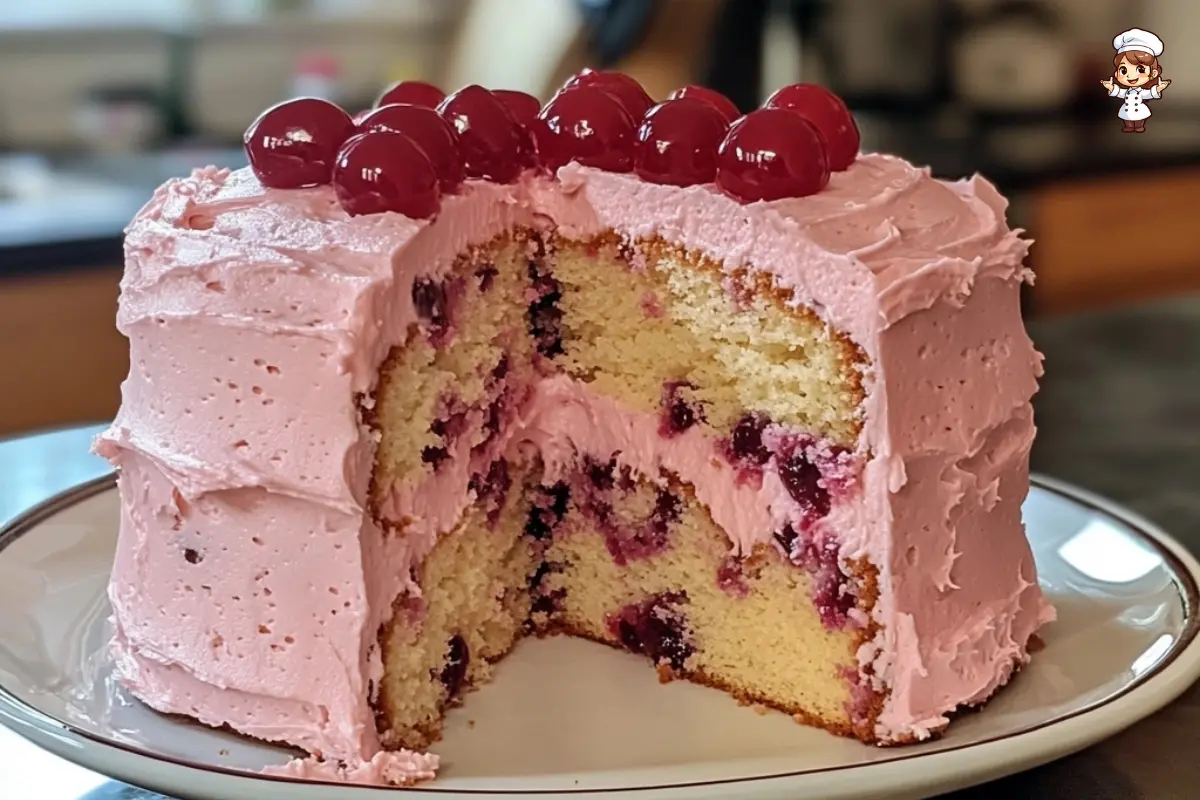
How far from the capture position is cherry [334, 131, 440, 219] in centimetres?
140

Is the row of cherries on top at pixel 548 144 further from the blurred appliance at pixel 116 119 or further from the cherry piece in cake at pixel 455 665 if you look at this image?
the blurred appliance at pixel 116 119

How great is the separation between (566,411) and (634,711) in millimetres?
400

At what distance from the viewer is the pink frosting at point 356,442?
4.35 feet

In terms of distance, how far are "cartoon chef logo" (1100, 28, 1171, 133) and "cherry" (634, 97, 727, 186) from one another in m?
0.44

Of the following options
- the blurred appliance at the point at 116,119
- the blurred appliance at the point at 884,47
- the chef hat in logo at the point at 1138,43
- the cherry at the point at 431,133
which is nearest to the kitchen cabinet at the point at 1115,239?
the blurred appliance at the point at 884,47

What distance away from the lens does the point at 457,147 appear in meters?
1.53

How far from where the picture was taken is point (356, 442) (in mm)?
1309

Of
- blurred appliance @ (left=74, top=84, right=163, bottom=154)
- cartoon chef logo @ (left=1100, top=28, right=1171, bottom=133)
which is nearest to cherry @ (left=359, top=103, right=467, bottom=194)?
cartoon chef logo @ (left=1100, top=28, right=1171, bottom=133)

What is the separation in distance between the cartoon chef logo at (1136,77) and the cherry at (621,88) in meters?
0.60

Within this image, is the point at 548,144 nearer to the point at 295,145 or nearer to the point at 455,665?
the point at 295,145

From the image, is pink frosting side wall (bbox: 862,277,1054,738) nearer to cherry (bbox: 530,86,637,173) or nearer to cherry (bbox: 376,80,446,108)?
cherry (bbox: 530,86,637,173)

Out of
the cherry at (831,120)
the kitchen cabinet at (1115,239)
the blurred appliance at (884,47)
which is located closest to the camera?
the cherry at (831,120)

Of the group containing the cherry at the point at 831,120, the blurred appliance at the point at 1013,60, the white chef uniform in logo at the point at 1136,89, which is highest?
the white chef uniform in logo at the point at 1136,89

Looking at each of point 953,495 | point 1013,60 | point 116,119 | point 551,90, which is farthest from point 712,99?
point 1013,60
